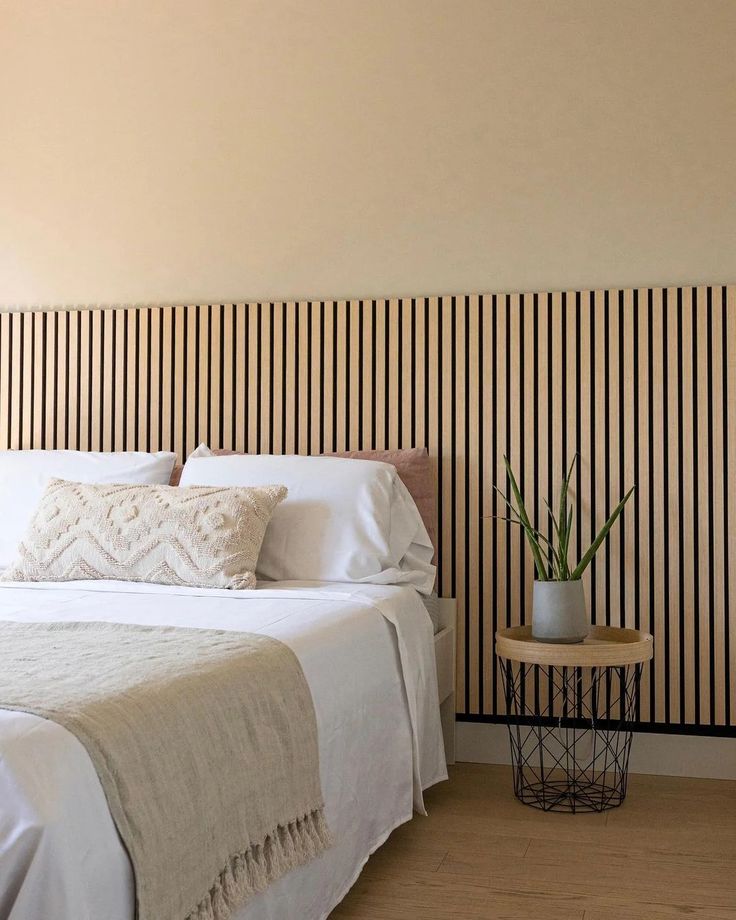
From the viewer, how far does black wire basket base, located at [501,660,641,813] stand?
3322 mm

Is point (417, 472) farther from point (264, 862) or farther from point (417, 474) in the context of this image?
point (264, 862)

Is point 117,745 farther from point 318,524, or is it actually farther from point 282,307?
point 282,307

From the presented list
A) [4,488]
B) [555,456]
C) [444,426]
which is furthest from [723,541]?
[4,488]

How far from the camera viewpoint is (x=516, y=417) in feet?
11.7

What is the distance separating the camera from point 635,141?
3533mm

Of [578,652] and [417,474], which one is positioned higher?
[417,474]

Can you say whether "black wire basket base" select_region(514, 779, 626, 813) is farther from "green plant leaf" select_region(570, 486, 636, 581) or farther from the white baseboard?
"green plant leaf" select_region(570, 486, 636, 581)

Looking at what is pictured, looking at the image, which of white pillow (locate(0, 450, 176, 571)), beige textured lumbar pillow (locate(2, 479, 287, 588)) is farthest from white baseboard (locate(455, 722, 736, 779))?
white pillow (locate(0, 450, 176, 571))

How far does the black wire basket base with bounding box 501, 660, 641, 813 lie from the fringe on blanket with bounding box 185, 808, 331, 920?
1.36 m

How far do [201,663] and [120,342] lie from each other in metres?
2.37

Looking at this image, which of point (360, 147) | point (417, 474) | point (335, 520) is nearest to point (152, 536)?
point (335, 520)

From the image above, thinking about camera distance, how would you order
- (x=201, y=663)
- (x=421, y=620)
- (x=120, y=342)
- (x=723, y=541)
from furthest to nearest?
(x=120, y=342) < (x=723, y=541) < (x=421, y=620) < (x=201, y=663)

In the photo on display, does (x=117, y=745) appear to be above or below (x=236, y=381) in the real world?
below

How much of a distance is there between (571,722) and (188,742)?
211 cm
